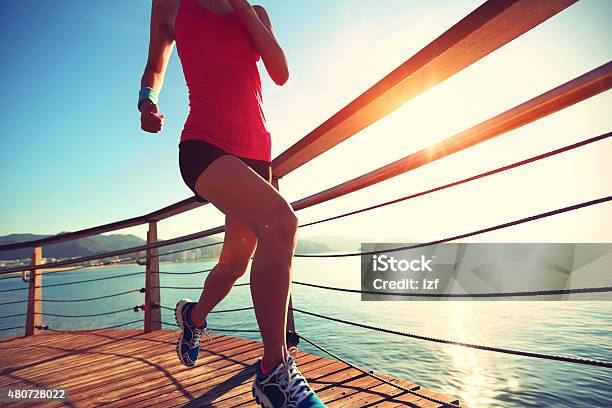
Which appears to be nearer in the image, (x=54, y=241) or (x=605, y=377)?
(x=54, y=241)

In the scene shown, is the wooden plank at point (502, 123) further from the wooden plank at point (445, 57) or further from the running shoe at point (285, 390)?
the running shoe at point (285, 390)

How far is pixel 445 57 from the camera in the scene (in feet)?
2.56

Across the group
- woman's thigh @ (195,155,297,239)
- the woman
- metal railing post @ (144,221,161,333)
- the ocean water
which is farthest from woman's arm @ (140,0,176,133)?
the ocean water

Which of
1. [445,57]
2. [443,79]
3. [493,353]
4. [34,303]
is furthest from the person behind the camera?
[493,353]

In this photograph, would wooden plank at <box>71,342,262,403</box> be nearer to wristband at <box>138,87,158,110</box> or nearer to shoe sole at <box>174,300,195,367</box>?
shoe sole at <box>174,300,195,367</box>

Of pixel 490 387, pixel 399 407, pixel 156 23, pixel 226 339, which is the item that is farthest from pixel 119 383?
pixel 490 387

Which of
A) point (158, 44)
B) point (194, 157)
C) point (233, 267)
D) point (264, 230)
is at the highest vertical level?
point (158, 44)

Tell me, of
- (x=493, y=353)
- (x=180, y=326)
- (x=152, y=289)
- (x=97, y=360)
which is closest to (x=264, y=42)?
(x=180, y=326)

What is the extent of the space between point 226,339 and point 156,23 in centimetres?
207

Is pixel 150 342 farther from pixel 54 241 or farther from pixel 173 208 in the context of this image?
pixel 54 241

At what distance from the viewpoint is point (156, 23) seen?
4.50 feet

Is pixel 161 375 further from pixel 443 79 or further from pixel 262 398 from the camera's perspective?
pixel 443 79

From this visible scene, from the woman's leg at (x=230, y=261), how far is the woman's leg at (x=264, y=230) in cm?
42

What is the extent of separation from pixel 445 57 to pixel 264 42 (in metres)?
0.57
